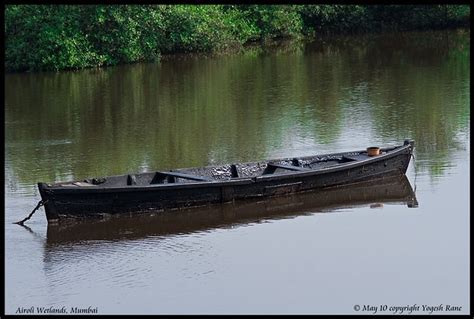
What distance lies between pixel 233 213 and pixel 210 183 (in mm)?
614

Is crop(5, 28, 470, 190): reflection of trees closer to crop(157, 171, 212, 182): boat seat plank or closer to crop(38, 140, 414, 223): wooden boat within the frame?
crop(38, 140, 414, 223): wooden boat

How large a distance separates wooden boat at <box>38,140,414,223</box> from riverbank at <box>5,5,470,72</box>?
17.4m

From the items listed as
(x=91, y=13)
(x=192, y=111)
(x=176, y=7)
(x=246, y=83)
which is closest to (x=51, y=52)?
(x=91, y=13)

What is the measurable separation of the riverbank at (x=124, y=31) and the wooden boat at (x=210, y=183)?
1745cm

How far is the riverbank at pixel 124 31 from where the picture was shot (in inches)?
1369

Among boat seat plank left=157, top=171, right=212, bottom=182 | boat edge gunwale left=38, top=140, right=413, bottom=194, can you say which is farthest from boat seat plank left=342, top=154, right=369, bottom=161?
boat seat plank left=157, top=171, right=212, bottom=182

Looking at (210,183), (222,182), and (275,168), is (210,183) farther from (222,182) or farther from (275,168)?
(275,168)

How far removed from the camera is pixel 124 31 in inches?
1380

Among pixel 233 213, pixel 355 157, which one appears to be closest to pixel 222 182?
pixel 233 213

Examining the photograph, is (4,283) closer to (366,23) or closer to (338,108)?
(338,108)

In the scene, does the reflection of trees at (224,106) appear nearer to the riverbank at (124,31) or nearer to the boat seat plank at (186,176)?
the riverbank at (124,31)

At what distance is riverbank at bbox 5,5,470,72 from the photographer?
34.8 metres

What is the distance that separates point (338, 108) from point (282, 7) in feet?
51.1

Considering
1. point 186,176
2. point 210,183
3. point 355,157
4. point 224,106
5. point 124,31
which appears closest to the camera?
point 210,183
